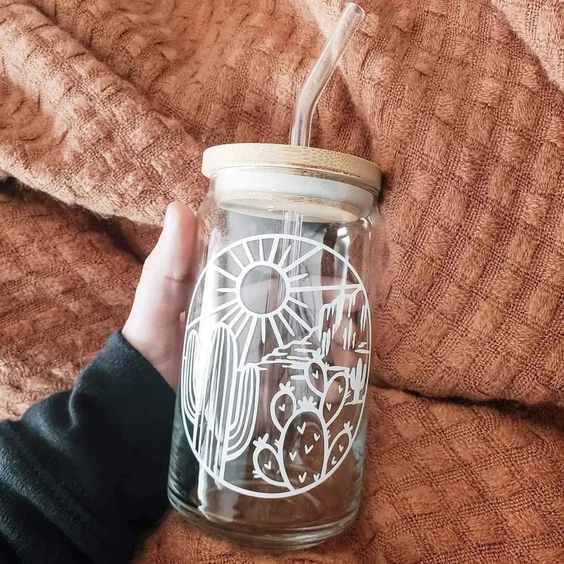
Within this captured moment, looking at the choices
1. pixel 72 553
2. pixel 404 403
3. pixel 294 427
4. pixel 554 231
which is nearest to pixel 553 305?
pixel 554 231

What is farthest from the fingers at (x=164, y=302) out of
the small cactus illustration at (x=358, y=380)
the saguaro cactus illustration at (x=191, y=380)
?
the small cactus illustration at (x=358, y=380)

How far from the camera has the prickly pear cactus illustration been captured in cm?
57

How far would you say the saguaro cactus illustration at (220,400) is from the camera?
58 centimetres

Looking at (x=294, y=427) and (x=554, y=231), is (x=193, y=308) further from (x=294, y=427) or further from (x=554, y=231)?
(x=554, y=231)

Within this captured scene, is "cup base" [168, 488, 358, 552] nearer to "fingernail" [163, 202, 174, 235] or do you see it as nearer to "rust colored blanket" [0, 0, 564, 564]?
"rust colored blanket" [0, 0, 564, 564]

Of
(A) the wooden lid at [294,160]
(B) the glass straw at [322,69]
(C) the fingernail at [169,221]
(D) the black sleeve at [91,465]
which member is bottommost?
(D) the black sleeve at [91,465]

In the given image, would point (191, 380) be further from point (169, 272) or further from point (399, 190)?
point (399, 190)

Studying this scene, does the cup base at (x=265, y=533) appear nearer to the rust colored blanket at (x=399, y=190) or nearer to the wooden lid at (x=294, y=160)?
the rust colored blanket at (x=399, y=190)

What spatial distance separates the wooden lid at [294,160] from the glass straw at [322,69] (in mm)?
44

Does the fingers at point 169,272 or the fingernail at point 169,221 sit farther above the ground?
the fingernail at point 169,221

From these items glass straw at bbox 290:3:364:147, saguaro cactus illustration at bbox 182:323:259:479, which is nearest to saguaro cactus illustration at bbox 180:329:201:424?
saguaro cactus illustration at bbox 182:323:259:479

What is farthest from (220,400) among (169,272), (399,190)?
(399,190)

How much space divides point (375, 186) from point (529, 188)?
7.2 inches

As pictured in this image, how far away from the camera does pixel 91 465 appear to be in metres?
0.66
